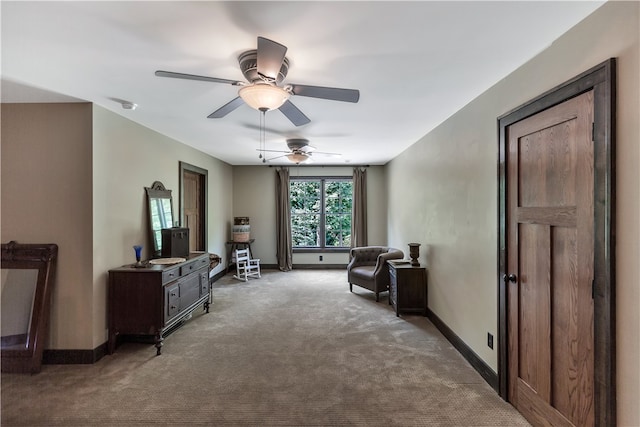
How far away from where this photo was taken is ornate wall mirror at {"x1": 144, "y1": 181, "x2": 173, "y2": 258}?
3.60 metres

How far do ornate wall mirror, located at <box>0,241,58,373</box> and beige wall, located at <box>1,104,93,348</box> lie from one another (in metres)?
0.09

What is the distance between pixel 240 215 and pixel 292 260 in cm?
165

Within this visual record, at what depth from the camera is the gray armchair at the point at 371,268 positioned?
4.57 m

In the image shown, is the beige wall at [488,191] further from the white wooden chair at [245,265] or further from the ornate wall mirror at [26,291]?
the ornate wall mirror at [26,291]

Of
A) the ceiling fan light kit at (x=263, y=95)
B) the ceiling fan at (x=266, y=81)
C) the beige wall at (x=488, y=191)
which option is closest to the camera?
the beige wall at (x=488, y=191)

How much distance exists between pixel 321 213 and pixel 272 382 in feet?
15.9

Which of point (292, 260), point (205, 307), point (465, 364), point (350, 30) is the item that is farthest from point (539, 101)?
point (292, 260)

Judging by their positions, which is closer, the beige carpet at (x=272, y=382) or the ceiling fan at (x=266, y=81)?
the ceiling fan at (x=266, y=81)

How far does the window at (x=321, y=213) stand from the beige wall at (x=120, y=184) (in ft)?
10.5

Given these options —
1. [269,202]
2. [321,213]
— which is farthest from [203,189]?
[321,213]

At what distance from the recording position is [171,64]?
1.99 metres

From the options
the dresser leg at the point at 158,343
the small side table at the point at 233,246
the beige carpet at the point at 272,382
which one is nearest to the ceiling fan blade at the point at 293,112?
the beige carpet at the point at 272,382

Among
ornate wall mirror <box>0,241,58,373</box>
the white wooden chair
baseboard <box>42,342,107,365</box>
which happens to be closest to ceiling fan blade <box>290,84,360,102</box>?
ornate wall mirror <box>0,241,58,373</box>

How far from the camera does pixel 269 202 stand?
22.6ft
